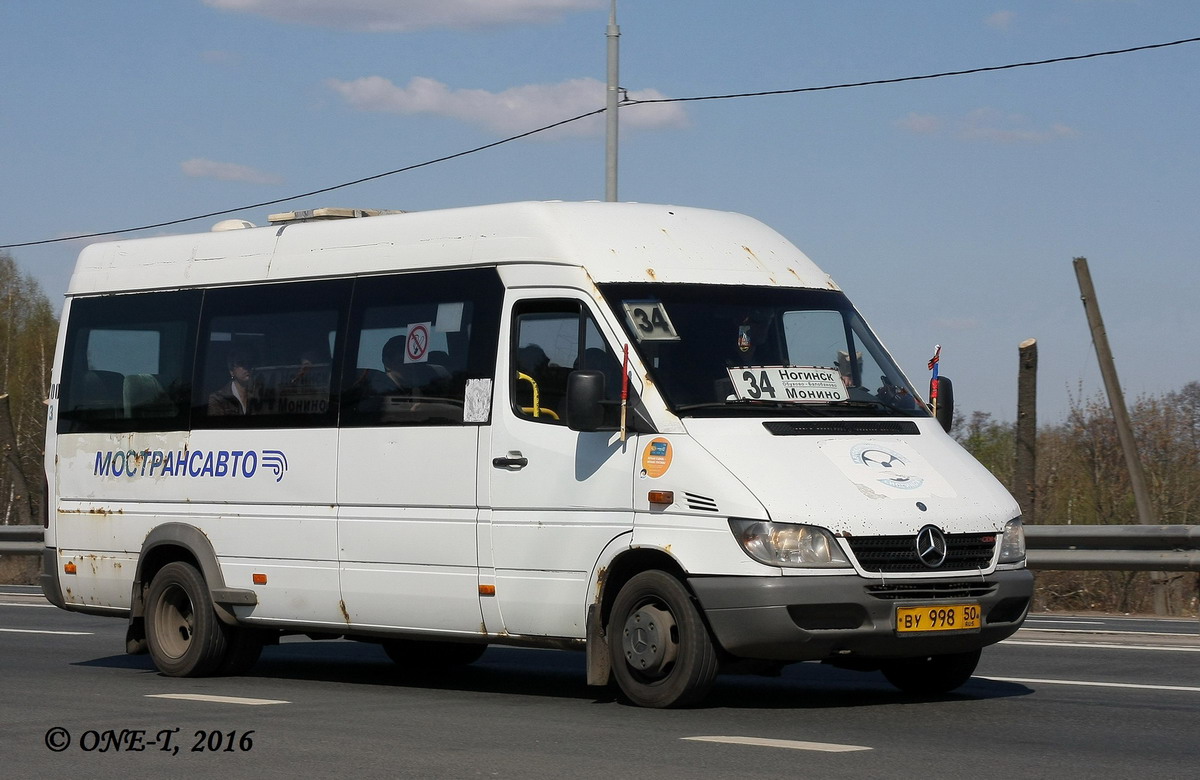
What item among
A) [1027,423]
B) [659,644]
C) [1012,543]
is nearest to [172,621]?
[659,644]

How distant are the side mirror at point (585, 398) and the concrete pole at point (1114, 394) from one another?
→ 35.4ft

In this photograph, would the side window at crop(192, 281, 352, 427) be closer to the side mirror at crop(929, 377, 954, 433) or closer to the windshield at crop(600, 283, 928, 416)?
the windshield at crop(600, 283, 928, 416)

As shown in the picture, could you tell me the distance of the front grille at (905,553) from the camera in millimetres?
9039

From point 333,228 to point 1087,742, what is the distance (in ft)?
20.1

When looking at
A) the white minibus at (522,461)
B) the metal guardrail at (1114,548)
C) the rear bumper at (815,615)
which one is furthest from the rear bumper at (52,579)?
the metal guardrail at (1114,548)

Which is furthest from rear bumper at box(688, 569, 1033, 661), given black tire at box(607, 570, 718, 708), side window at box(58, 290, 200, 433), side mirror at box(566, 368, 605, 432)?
side window at box(58, 290, 200, 433)

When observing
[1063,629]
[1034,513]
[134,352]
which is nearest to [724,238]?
[134,352]

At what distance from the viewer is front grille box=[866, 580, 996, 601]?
905 centimetres

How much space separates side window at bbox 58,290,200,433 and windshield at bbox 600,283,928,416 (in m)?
3.99

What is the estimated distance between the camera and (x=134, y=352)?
13.0 metres

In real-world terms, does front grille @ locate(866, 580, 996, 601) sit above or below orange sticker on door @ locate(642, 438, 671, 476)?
below

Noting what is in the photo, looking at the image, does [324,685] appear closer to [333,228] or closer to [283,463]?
[283,463]

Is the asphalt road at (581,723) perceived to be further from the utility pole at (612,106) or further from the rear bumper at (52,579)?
the utility pole at (612,106)

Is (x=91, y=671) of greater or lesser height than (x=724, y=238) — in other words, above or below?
below
